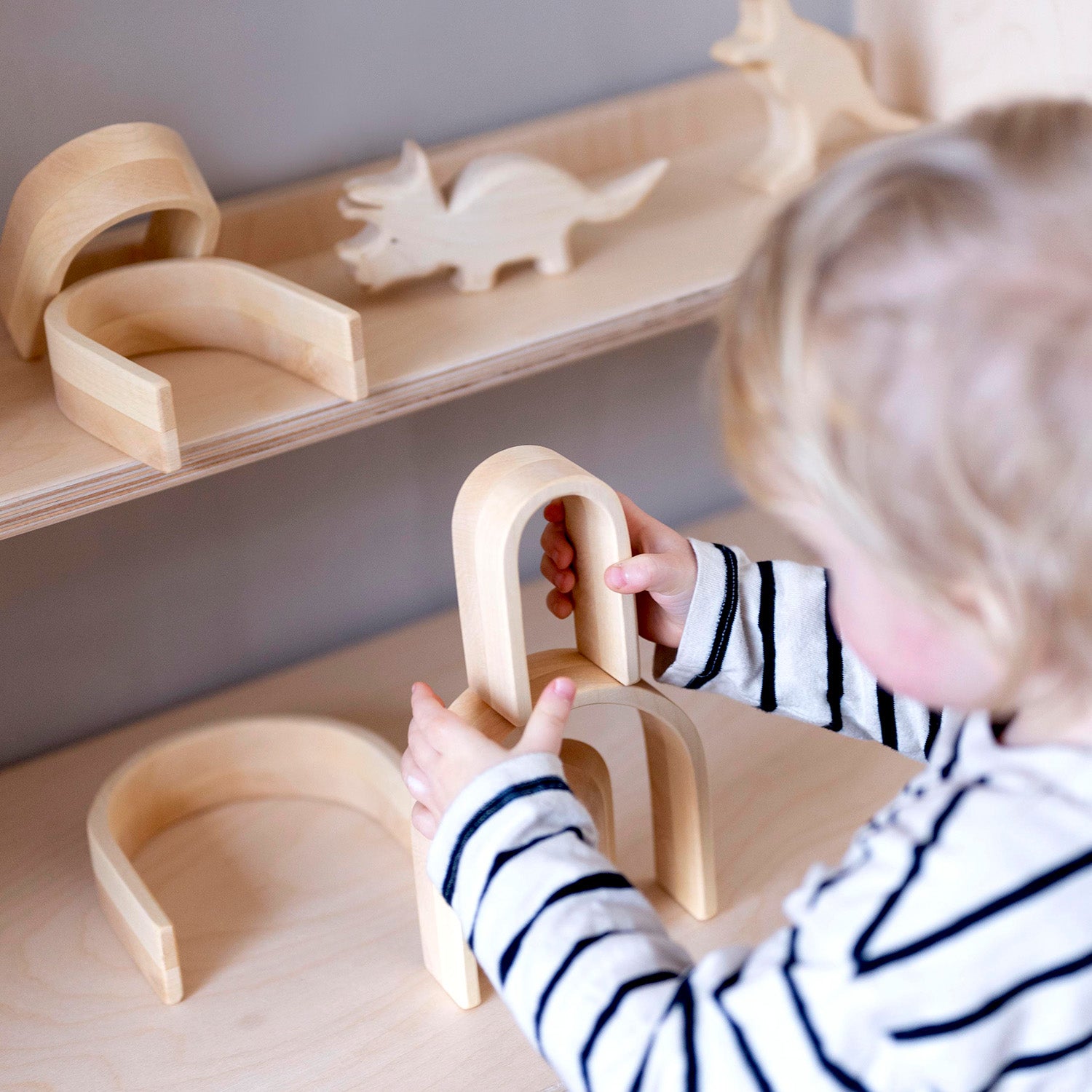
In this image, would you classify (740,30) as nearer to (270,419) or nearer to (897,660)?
(270,419)

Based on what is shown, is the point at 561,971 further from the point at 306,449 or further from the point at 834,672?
the point at 306,449

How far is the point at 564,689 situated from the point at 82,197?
0.37 m

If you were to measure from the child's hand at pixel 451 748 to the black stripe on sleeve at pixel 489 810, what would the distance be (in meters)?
0.02

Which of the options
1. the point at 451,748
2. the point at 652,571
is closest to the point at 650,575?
the point at 652,571

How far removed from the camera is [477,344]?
80cm

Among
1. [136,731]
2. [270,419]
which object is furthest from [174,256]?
[136,731]

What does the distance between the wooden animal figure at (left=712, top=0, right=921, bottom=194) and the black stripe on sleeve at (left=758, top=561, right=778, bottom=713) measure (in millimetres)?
355

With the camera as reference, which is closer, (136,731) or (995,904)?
(995,904)

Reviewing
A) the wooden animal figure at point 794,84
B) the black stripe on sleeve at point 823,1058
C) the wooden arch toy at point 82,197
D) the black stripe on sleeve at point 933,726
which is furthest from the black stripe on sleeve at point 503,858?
the wooden animal figure at point 794,84

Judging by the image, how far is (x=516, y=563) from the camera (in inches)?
25.2

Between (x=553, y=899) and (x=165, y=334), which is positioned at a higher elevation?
(x=165, y=334)

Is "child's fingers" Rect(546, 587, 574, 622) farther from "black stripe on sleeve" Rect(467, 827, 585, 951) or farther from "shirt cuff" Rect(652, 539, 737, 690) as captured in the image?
"black stripe on sleeve" Rect(467, 827, 585, 951)

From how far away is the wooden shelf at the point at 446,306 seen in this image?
Answer: 0.70m

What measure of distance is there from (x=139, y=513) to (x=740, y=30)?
54 centimetres
